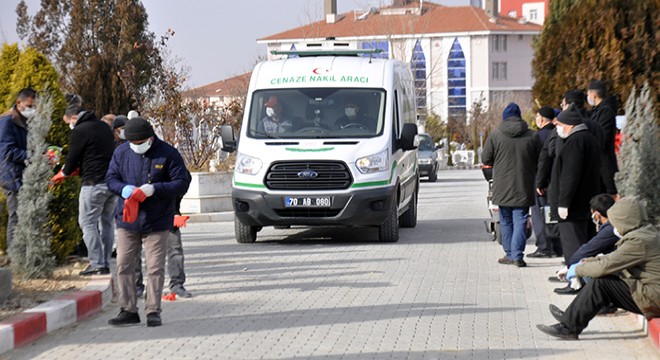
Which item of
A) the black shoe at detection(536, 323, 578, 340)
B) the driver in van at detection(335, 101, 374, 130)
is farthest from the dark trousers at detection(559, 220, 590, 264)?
the driver in van at detection(335, 101, 374, 130)

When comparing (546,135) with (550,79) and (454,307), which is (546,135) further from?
(550,79)

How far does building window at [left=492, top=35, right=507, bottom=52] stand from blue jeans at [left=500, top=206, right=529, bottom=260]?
10528 centimetres

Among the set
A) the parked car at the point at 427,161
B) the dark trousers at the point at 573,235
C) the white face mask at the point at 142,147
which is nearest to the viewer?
the white face mask at the point at 142,147

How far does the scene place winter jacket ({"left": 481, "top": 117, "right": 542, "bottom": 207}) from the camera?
14.5 m

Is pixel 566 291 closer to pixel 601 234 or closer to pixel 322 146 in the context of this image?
pixel 601 234

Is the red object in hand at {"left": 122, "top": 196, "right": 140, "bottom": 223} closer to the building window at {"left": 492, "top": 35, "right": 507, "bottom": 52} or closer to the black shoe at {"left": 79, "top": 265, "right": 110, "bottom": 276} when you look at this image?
the black shoe at {"left": 79, "top": 265, "right": 110, "bottom": 276}

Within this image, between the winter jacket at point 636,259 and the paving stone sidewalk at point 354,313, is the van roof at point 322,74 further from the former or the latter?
the winter jacket at point 636,259

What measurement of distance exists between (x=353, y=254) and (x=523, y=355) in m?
7.34

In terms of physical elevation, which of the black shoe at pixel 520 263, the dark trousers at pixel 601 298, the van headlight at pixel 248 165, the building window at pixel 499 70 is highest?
the building window at pixel 499 70

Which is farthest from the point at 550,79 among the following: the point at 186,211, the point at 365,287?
the point at 365,287

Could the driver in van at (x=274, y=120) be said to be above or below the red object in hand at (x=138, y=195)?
above

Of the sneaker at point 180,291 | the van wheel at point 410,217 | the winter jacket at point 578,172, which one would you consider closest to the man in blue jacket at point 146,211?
the sneaker at point 180,291

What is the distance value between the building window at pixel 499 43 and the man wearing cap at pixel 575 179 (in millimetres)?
107881

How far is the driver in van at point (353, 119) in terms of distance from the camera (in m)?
17.8
